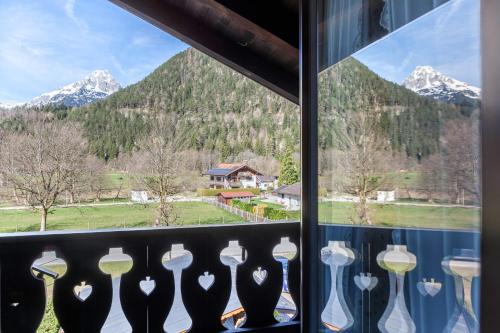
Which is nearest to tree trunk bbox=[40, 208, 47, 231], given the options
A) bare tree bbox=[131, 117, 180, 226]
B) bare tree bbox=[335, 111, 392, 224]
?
bare tree bbox=[131, 117, 180, 226]

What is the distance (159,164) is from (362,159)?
3.02m

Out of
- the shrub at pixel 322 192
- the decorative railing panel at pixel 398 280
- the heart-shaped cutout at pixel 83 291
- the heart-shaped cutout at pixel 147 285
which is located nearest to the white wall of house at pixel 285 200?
the shrub at pixel 322 192

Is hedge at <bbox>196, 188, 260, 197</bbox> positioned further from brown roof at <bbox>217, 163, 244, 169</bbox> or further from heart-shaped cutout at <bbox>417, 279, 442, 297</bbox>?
heart-shaped cutout at <bbox>417, 279, 442, 297</bbox>

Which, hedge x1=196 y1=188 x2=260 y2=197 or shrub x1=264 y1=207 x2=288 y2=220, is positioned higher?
hedge x1=196 y1=188 x2=260 y2=197

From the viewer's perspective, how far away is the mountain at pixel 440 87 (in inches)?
29.5

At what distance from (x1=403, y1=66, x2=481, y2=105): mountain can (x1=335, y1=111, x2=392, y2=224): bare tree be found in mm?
198

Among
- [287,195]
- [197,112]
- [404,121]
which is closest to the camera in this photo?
[404,121]

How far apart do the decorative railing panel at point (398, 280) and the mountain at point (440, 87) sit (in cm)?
33

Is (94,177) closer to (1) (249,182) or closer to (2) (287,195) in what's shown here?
(1) (249,182)

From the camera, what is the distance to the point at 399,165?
98 cm

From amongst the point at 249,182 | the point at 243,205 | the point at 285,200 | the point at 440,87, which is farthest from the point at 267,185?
the point at 440,87

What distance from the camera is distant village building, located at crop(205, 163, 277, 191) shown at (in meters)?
3.82

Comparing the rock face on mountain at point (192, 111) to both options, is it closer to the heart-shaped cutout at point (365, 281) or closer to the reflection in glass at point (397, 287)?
the heart-shaped cutout at point (365, 281)

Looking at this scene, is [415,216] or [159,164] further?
[159,164]
